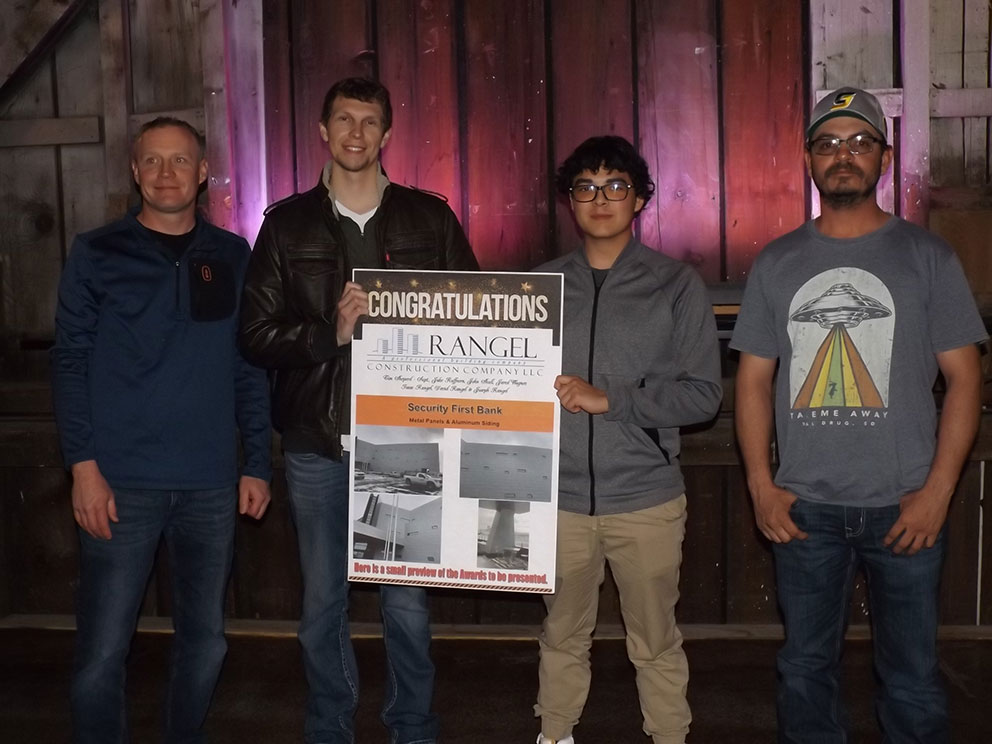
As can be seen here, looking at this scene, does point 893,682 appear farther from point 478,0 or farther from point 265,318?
point 478,0

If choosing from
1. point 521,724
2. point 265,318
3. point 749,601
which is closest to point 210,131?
point 265,318

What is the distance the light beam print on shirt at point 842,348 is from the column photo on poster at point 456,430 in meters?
0.66

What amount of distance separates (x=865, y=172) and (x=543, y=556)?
134cm

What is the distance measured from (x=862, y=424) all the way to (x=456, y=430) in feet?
3.59

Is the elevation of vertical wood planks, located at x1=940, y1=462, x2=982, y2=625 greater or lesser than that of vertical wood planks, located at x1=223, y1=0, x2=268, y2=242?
lesser

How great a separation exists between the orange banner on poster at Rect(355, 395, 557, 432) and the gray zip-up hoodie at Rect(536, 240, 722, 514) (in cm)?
18

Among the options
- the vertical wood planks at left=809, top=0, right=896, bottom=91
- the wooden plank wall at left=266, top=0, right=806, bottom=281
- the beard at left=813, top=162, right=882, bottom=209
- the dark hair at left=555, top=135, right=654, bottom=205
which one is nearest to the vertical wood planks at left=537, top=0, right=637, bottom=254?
the wooden plank wall at left=266, top=0, right=806, bottom=281

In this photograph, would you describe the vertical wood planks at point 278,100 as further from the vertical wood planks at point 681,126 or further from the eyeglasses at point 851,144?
the eyeglasses at point 851,144

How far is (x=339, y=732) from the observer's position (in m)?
3.09

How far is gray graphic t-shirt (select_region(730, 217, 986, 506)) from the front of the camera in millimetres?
2629

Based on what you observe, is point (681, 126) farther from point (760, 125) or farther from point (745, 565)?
point (745, 565)

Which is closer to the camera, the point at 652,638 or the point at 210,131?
the point at 652,638

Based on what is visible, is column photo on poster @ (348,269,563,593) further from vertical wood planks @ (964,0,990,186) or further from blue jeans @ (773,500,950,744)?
vertical wood planks @ (964,0,990,186)

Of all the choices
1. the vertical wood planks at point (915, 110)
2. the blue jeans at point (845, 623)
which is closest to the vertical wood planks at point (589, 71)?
the vertical wood planks at point (915, 110)
